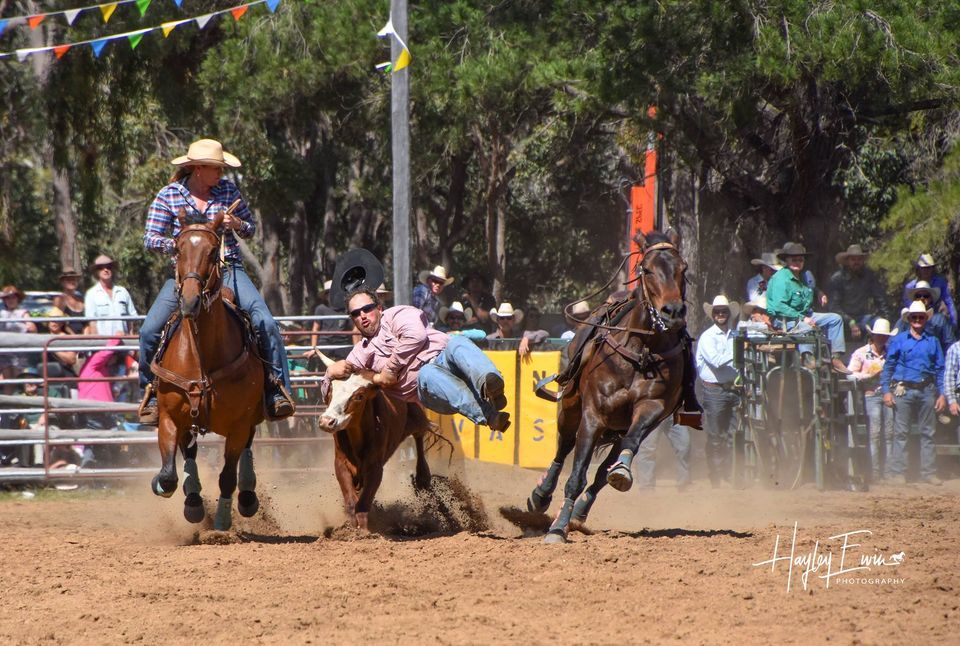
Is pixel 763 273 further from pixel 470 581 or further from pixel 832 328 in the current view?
pixel 470 581

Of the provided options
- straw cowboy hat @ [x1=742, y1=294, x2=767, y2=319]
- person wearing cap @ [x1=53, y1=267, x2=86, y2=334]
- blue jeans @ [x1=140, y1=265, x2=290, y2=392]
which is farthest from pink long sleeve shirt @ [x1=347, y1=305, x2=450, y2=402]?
straw cowboy hat @ [x1=742, y1=294, x2=767, y2=319]

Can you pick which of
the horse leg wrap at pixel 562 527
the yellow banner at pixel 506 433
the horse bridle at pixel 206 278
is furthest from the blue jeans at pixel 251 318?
the yellow banner at pixel 506 433

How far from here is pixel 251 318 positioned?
362 inches

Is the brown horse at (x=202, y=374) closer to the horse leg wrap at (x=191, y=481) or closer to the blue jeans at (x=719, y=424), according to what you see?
the horse leg wrap at (x=191, y=481)

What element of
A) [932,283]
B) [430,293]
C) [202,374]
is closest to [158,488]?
[202,374]

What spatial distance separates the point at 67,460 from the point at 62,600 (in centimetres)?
689

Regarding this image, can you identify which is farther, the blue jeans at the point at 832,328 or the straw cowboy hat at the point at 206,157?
the blue jeans at the point at 832,328

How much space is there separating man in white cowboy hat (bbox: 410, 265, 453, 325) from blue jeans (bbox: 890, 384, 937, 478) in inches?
221

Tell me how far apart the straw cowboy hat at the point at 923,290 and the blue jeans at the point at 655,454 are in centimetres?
336

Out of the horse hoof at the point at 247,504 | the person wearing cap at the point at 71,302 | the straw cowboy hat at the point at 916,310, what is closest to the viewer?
the horse hoof at the point at 247,504

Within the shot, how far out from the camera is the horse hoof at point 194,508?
8.98 metres

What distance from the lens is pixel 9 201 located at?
19.7m

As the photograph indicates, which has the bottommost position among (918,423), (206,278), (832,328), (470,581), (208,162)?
(470,581)

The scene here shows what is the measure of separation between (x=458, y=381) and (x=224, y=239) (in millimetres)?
2137
